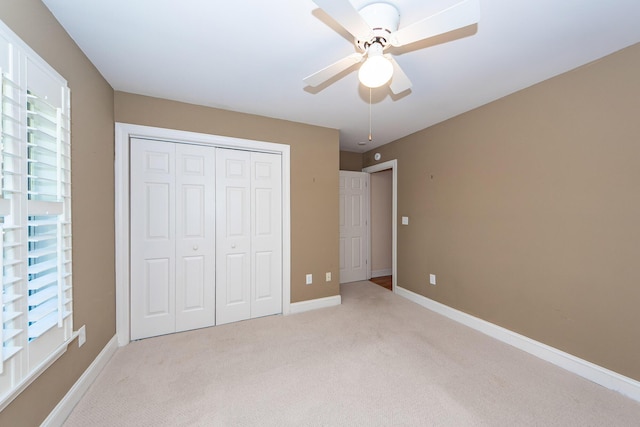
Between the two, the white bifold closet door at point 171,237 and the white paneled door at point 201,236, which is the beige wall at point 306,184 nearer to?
the white paneled door at point 201,236

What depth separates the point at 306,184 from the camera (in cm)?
316

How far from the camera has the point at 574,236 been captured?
1.95 m

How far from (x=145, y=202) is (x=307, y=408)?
2322 mm

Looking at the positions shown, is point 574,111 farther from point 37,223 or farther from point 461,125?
point 37,223

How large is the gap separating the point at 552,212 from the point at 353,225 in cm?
271

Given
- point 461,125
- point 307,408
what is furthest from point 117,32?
point 461,125

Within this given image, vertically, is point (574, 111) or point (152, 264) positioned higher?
point (574, 111)

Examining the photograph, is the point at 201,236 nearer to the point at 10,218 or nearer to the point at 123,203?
the point at 123,203

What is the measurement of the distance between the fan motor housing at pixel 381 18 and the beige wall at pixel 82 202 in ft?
5.55

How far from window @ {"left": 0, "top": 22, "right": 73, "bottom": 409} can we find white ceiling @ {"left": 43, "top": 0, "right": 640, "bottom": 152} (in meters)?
0.54

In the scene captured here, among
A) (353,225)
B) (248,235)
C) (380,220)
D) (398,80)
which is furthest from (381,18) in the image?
(380,220)

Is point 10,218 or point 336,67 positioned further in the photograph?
point 336,67

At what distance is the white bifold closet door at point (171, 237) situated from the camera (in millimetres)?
2414

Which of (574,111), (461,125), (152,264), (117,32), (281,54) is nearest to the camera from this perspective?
(117,32)
